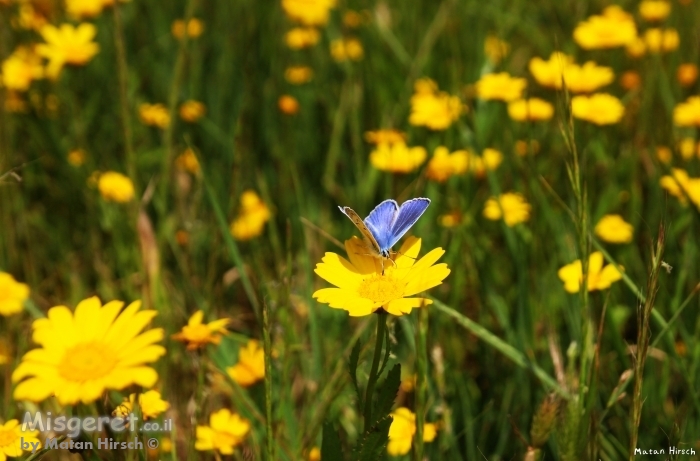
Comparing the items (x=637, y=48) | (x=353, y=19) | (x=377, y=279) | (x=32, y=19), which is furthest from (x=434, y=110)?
(x=32, y=19)

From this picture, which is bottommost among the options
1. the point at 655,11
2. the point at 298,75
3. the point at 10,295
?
the point at 10,295

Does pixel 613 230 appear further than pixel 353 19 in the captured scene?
No

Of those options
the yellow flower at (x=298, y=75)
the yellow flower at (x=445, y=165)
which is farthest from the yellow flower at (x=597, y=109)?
the yellow flower at (x=298, y=75)

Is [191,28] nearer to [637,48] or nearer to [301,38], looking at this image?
[301,38]

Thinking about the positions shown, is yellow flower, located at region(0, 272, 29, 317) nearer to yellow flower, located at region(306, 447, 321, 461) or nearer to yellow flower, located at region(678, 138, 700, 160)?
yellow flower, located at region(306, 447, 321, 461)

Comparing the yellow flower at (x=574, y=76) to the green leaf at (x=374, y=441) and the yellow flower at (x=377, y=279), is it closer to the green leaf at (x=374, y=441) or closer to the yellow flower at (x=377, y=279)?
the yellow flower at (x=377, y=279)

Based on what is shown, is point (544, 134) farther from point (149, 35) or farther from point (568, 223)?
point (149, 35)
